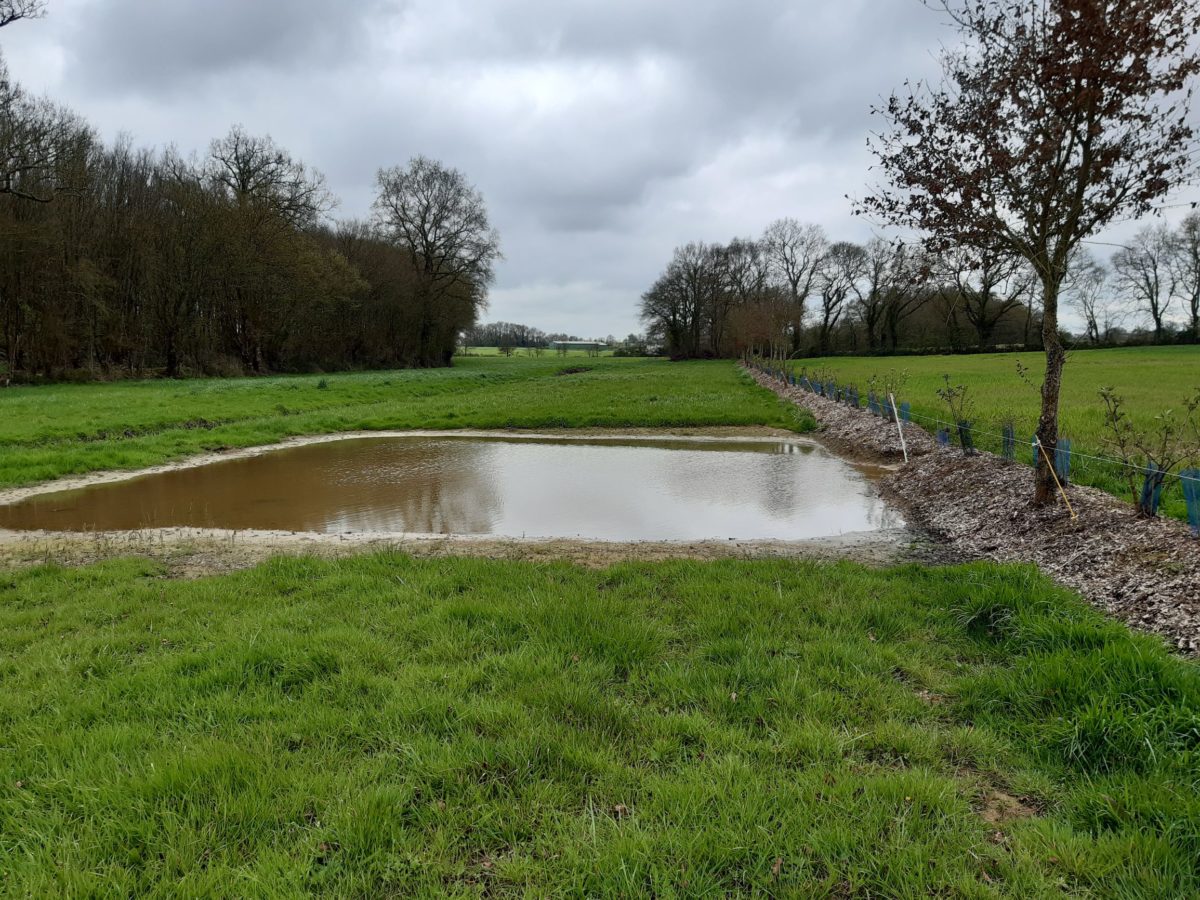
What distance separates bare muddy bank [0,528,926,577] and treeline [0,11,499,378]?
1856 cm

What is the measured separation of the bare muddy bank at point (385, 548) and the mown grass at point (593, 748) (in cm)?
160

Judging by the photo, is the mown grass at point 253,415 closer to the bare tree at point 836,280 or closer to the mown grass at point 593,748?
the mown grass at point 593,748

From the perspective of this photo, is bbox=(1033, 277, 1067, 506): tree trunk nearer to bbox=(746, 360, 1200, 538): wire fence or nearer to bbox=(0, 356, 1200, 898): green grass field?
bbox=(746, 360, 1200, 538): wire fence

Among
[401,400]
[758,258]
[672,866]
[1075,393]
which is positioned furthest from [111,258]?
[758,258]

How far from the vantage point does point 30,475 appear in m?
10.7

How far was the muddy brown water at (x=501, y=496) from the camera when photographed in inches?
333

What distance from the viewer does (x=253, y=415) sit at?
19391 mm

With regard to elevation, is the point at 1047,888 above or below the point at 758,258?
below

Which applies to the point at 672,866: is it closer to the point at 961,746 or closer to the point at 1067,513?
the point at 961,746

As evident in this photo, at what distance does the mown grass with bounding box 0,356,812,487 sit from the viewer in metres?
12.9

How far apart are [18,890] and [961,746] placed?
13.2 ft

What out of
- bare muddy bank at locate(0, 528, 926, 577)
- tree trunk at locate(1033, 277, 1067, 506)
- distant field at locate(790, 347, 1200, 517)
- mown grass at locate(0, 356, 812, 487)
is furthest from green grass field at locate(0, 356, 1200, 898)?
mown grass at locate(0, 356, 812, 487)

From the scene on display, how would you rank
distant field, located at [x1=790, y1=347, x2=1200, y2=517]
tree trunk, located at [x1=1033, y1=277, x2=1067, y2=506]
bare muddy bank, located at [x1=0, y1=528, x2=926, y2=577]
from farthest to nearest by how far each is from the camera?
distant field, located at [x1=790, y1=347, x2=1200, y2=517], tree trunk, located at [x1=1033, y1=277, x2=1067, y2=506], bare muddy bank, located at [x1=0, y1=528, x2=926, y2=577]

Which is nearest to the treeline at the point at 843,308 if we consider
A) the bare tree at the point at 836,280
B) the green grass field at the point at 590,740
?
the bare tree at the point at 836,280
